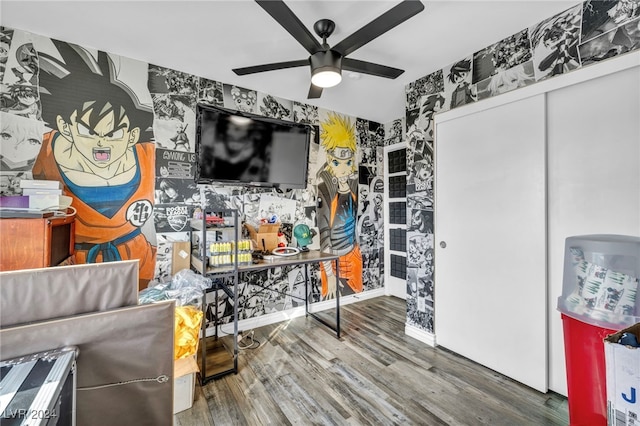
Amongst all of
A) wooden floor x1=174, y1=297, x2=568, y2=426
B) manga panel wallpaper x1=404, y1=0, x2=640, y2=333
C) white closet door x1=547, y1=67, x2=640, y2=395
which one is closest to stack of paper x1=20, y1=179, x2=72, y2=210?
wooden floor x1=174, y1=297, x2=568, y2=426

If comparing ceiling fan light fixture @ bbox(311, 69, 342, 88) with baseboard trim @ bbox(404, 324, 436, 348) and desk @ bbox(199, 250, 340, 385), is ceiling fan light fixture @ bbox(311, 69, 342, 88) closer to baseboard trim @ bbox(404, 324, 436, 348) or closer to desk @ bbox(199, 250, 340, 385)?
desk @ bbox(199, 250, 340, 385)

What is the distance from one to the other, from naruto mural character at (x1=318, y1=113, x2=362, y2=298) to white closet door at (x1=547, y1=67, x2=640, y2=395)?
6.88 feet

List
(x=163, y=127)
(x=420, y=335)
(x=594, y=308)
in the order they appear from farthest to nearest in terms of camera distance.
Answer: (x=420, y=335), (x=163, y=127), (x=594, y=308)

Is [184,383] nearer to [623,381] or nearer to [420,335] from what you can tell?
[420,335]

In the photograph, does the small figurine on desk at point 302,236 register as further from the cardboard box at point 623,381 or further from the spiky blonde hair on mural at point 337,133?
the cardboard box at point 623,381

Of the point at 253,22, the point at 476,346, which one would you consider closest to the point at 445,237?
the point at 476,346

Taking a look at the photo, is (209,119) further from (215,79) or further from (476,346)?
(476,346)

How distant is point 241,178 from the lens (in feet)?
8.84

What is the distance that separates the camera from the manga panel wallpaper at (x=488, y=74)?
5.33 ft

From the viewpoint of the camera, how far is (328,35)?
73.7 inches

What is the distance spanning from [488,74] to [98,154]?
3.24 m

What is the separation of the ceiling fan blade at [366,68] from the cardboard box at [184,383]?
229 centimetres

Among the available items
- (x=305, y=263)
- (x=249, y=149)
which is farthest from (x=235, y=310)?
(x=249, y=149)

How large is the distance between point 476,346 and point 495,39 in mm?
2463
